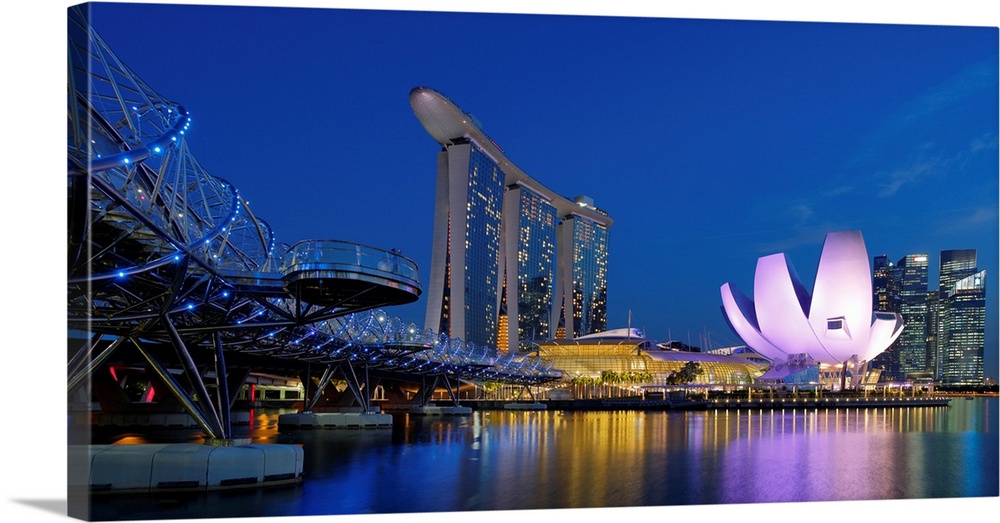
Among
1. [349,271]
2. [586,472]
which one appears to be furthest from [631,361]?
[349,271]

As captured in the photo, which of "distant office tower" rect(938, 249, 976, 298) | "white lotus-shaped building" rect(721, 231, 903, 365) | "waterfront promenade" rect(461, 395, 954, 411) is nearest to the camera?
"distant office tower" rect(938, 249, 976, 298)

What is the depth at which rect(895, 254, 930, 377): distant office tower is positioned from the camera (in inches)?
3725

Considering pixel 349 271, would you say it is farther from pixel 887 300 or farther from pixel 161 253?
pixel 887 300

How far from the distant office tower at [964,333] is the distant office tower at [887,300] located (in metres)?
12.0

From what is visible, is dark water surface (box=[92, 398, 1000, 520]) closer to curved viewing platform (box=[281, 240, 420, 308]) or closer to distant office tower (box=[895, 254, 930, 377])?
curved viewing platform (box=[281, 240, 420, 308])

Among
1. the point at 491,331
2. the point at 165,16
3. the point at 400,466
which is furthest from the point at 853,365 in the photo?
the point at 165,16

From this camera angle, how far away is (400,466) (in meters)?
19.8

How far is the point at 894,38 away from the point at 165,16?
12179 mm

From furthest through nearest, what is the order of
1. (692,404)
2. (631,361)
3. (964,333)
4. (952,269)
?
(631,361) < (964,333) < (692,404) < (952,269)

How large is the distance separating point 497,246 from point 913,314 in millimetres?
49943

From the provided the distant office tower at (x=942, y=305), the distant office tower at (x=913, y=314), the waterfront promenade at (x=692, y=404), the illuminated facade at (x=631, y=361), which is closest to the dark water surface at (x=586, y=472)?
the distant office tower at (x=942, y=305)

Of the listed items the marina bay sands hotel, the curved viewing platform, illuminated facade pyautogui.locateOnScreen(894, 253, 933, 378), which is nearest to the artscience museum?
illuminated facade pyautogui.locateOnScreen(894, 253, 933, 378)

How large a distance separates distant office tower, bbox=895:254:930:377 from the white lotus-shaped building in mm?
6400

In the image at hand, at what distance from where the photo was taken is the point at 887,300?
360 feet
